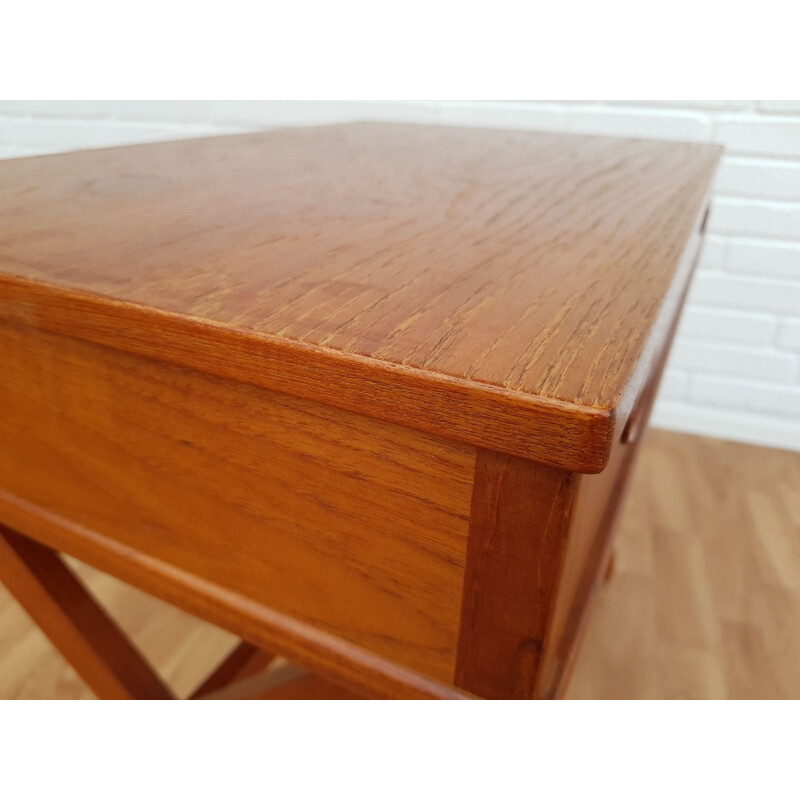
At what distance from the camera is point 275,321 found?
271mm

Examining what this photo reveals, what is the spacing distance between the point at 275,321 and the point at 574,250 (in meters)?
0.18

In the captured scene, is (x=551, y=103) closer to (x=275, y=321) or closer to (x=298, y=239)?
(x=298, y=239)

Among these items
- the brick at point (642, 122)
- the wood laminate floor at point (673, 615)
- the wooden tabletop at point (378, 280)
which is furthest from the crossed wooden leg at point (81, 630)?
the brick at point (642, 122)

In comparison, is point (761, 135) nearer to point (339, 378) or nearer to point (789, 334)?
point (789, 334)

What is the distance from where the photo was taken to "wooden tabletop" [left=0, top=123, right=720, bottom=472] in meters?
0.24

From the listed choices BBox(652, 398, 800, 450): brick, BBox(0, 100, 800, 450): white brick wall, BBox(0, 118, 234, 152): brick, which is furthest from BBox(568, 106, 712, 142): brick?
BBox(0, 118, 234, 152): brick

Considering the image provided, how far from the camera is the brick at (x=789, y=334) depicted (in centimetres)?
130

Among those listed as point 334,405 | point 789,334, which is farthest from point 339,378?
point 789,334

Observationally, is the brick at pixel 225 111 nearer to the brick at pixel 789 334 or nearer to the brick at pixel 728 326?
the brick at pixel 728 326

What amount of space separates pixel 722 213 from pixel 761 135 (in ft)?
0.45

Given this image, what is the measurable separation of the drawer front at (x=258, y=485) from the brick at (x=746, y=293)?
47.1 inches

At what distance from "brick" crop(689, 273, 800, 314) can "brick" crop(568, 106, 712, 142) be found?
0.26m

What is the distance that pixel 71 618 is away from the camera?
1.65 feet

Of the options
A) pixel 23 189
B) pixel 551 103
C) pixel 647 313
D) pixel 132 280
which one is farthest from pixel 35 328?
pixel 551 103
